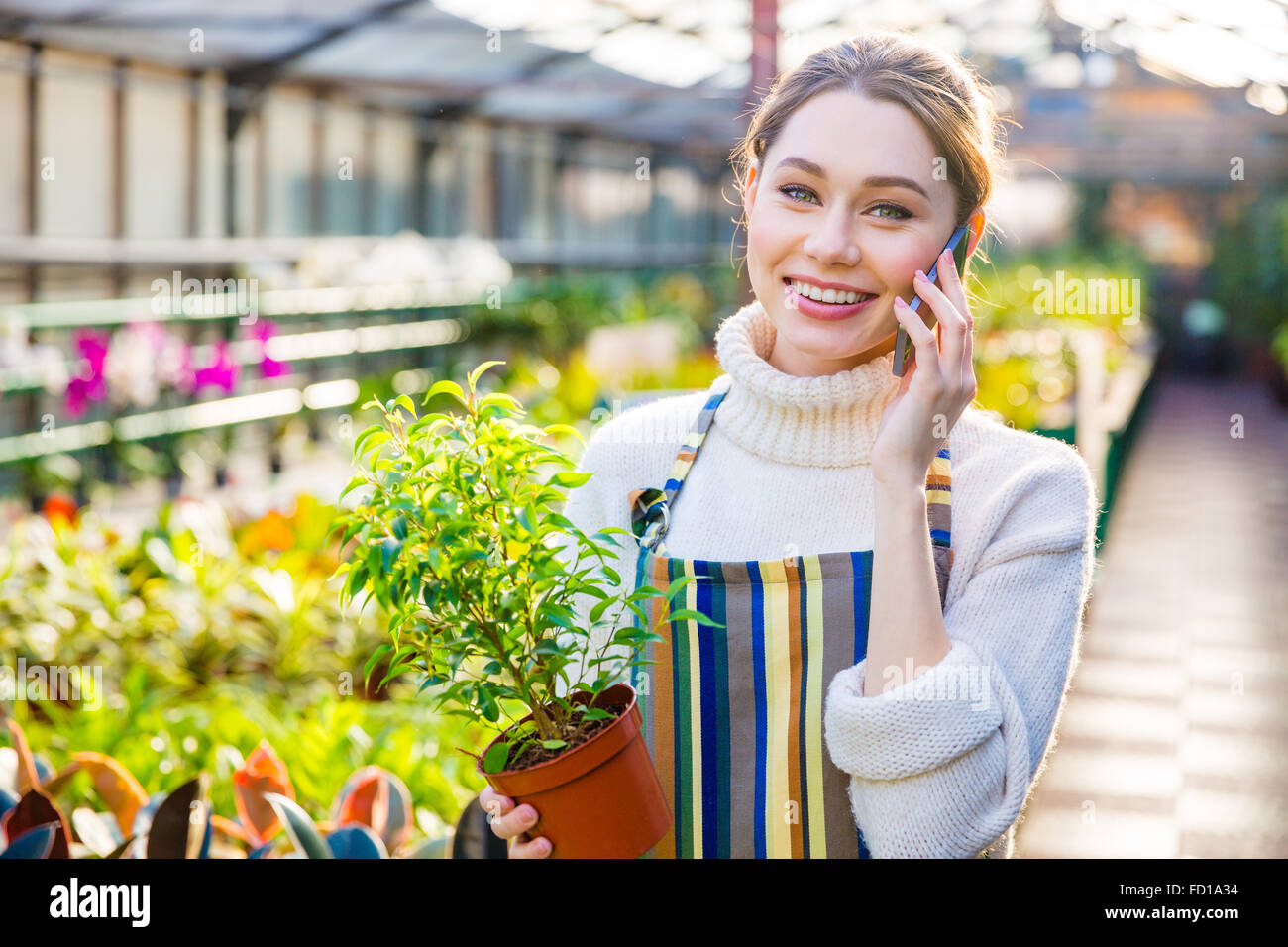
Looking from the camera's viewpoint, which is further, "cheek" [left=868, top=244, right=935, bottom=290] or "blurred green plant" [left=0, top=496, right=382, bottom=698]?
"blurred green plant" [left=0, top=496, right=382, bottom=698]

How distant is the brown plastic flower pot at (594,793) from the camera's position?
3.75 feet

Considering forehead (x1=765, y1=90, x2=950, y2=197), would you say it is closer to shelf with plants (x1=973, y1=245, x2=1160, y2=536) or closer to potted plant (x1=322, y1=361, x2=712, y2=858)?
potted plant (x1=322, y1=361, x2=712, y2=858)

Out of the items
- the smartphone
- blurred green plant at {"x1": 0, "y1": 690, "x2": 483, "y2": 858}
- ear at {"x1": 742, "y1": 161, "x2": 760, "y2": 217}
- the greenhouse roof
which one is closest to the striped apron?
the smartphone

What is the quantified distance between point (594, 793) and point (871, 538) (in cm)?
47

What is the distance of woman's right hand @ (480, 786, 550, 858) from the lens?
3.83ft

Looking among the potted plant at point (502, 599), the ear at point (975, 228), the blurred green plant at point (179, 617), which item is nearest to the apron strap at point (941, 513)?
the ear at point (975, 228)

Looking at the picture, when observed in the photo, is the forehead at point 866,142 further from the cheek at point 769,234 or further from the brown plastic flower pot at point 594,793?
the brown plastic flower pot at point 594,793

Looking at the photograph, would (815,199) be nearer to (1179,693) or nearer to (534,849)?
(534,849)

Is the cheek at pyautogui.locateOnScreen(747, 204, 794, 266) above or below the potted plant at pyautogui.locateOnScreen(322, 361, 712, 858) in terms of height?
above

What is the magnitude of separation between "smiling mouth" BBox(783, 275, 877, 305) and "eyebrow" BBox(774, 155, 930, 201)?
0.38 feet

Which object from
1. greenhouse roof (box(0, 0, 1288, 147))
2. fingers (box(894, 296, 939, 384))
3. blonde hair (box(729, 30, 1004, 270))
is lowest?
fingers (box(894, 296, 939, 384))

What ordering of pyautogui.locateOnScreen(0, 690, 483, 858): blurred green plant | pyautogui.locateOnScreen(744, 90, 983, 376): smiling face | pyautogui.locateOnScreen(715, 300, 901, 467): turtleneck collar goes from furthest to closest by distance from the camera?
pyautogui.locateOnScreen(0, 690, 483, 858): blurred green plant, pyautogui.locateOnScreen(715, 300, 901, 467): turtleneck collar, pyautogui.locateOnScreen(744, 90, 983, 376): smiling face
